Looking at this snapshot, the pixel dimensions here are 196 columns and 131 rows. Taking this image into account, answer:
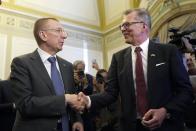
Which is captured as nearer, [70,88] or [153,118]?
[153,118]

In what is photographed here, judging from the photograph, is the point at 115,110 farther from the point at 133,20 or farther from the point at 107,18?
the point at 107,18

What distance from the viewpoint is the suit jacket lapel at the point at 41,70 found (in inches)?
94.3

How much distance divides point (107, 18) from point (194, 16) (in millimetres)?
3695

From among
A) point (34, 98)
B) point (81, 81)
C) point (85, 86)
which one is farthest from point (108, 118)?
point (34, 98)

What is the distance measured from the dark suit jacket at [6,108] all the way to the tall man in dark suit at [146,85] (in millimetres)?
1553

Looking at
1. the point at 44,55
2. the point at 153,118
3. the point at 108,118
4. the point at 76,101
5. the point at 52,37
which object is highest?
the point at 52,37

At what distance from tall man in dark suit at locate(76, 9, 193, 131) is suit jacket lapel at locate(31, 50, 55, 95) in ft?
0.95

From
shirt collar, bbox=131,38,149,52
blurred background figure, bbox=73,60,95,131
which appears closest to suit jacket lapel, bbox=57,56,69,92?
A: shirt collar, bbox=131,38,149,52

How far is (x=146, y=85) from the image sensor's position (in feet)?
7.48

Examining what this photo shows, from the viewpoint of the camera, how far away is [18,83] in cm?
231

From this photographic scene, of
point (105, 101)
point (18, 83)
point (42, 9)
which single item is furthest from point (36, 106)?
point (42, 9)

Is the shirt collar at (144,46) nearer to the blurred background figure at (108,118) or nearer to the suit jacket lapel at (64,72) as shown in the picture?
the suit jacket lapel at (64,72)

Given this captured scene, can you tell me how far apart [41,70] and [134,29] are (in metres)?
0.89

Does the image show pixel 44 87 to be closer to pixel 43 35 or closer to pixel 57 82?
pixel 57 82
